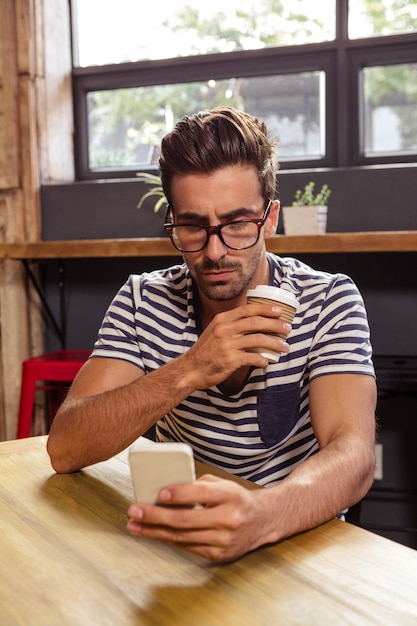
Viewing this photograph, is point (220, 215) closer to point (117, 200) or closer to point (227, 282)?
point (227, 282)

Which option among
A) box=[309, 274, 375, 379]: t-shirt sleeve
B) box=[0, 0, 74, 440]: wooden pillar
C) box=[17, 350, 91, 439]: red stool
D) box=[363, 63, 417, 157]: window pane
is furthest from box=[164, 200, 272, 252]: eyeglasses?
box=[0, 0, 74, 440]: wooden pillar

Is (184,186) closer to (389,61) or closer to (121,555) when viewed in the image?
(121,555)

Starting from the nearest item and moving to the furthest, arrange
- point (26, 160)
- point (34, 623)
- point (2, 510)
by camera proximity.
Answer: point (34, 623)
point (2, 510)
point (26, 160)

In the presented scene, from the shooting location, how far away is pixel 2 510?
4.17ft

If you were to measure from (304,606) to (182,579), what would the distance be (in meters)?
0.17

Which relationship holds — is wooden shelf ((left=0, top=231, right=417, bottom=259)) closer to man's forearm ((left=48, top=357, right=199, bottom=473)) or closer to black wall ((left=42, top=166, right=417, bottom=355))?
black wall ((left=42, top=166, right=417, bottom=355))

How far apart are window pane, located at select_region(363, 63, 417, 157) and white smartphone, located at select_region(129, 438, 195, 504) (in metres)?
2.64

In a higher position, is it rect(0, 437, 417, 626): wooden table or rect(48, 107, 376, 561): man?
rect(48, 107, 376, 561): man

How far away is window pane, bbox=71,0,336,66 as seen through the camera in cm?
341

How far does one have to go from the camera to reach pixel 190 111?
366 centimetres

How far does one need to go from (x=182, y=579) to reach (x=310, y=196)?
7.45ft

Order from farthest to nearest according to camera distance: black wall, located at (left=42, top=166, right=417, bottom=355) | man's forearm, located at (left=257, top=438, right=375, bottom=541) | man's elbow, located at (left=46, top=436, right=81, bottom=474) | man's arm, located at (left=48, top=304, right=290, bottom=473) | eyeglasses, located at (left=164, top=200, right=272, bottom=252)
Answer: black wall, located at (left=42, top=166, right=417, bottom=355)
eyeglasses, located at (left=164, top=200, right=272, bottom=252)
man's elbow, located at (left=46, top=436, right=81, bottom=474)
man's arm, located at (left=48, top=304, right=290, bottom=473)
man's forearm, located at (left=257, top=438, right=375, bottom=541)

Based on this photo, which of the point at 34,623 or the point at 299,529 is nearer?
the point at 34,623

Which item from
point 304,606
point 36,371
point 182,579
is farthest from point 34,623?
point 36,371
